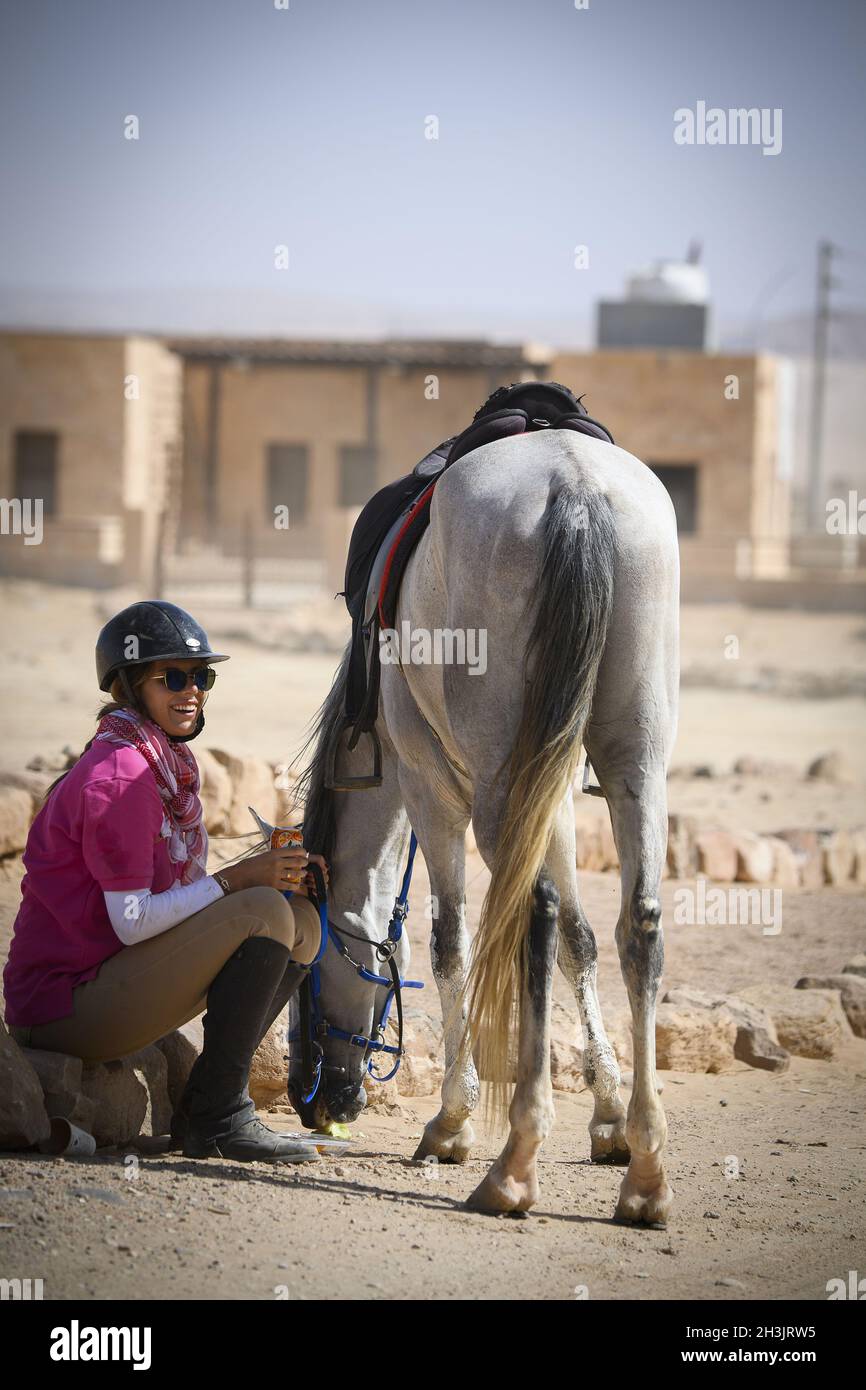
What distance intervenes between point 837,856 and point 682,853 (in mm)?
1184

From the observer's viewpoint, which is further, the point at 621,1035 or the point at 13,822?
the point at 13,822

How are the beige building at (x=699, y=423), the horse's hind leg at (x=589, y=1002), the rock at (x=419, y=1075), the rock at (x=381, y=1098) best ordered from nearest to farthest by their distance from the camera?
the horse's hind leg at (x=589, y=1002)
the rock at (x=381, y=1098)
the rock at (x=419, y=1075)
the beige building at (x=699, y=423)

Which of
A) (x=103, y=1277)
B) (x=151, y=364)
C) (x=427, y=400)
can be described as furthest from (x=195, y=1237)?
(x=427, y=400)

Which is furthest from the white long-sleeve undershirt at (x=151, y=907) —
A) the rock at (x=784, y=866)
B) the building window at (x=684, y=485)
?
the building window at (x=684, y=485)

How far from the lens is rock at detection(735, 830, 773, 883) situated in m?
9.27

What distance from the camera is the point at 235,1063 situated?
171 inches

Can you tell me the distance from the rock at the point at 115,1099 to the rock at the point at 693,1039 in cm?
239

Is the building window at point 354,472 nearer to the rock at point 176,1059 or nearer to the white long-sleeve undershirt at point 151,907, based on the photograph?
the rock at point 176,1059

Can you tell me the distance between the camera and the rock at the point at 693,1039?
6160mm

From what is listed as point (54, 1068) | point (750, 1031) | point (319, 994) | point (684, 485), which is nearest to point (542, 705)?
point (319, 994)

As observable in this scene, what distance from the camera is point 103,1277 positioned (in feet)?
11.2

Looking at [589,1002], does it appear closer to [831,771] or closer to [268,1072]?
[268,1072]

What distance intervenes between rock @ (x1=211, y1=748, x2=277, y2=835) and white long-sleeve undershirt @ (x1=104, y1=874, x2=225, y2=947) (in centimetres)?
441

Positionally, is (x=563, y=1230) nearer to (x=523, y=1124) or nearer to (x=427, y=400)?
(x=523, y=1124)
